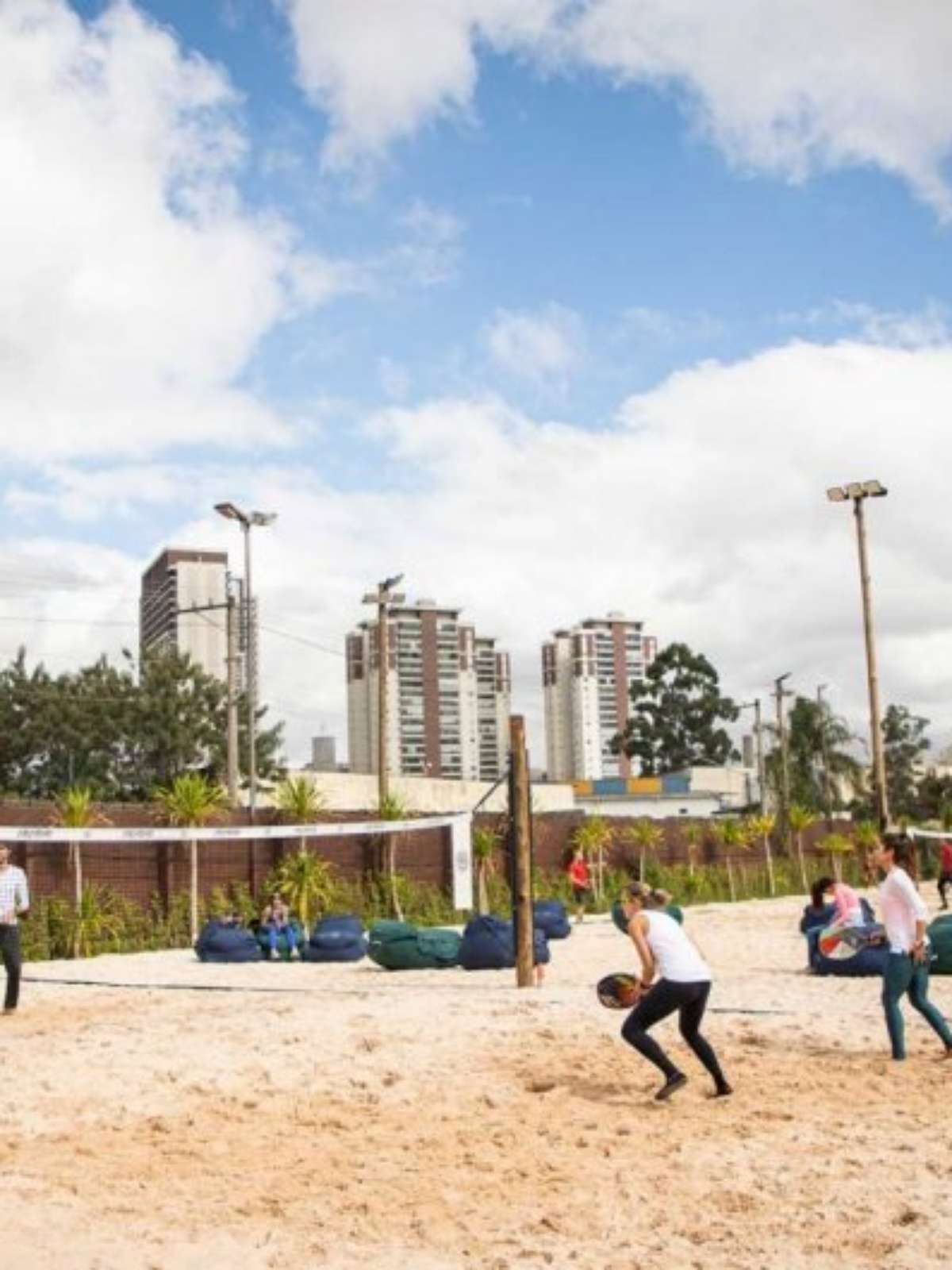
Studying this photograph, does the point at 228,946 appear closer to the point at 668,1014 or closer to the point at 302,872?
the point at 302,872

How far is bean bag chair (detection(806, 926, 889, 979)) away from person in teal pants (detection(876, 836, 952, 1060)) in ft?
17.5

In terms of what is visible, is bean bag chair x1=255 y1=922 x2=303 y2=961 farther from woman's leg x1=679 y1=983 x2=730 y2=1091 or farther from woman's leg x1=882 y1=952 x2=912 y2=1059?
woman's leg x1=679 y1=983 x2=730 y2=1091

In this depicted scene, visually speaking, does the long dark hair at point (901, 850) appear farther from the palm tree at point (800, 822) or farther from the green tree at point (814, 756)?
the green tree at point (814, 756)

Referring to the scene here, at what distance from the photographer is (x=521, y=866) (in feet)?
48.5

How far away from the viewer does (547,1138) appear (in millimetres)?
7980

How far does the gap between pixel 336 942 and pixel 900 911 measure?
441 inches

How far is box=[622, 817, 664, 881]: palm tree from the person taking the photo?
35125 mm

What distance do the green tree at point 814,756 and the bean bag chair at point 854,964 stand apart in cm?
5951

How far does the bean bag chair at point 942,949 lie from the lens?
15.0 meters

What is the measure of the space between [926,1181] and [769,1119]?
142cm

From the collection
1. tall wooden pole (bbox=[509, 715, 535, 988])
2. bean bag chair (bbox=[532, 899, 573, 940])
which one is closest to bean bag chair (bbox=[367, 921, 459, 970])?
tall wooden pole (bbox=[509, 715, 535, 988])

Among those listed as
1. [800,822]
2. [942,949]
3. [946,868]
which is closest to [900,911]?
[942,949]

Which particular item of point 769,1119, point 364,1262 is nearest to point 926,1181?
point 769,1119

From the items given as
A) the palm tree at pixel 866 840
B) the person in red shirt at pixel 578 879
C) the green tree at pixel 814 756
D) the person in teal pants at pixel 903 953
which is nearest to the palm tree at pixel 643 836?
the person in red shirt at pixel 578 879
